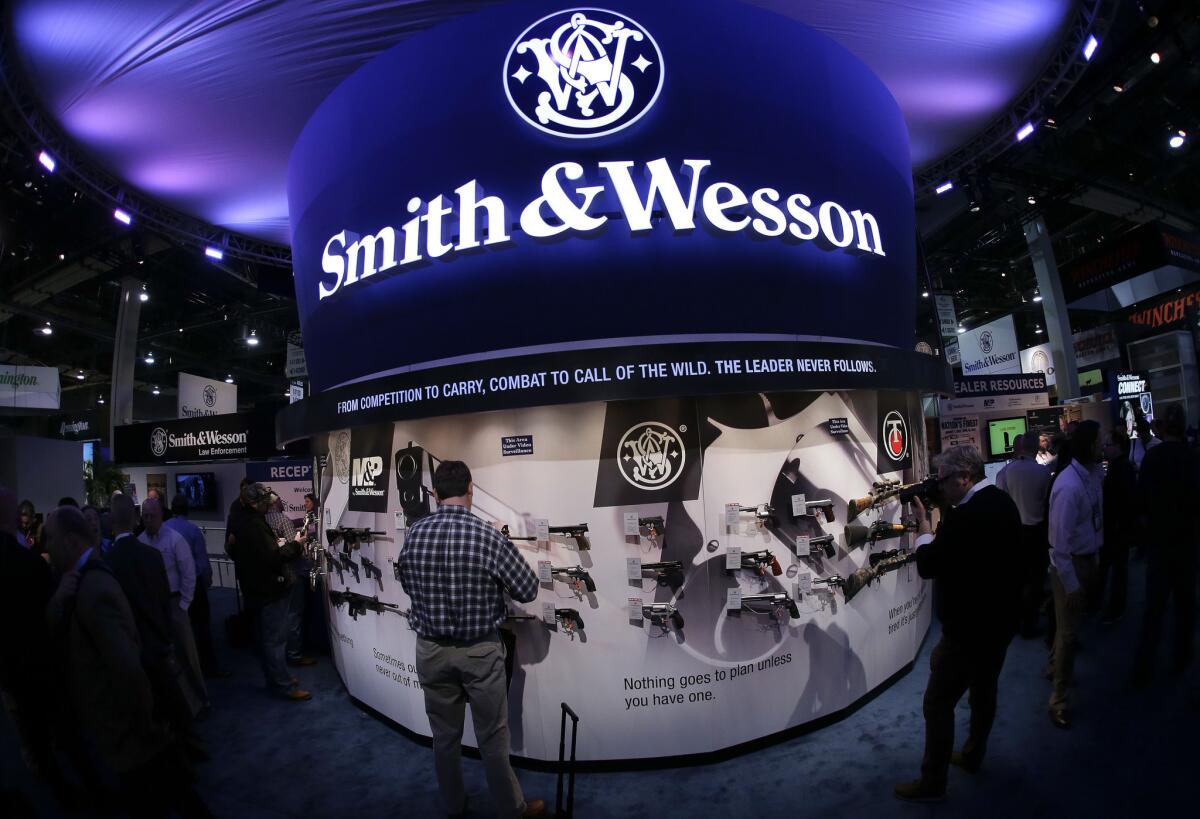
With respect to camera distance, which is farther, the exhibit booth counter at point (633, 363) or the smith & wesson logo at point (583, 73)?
the smith & wesson logo at point (583, 73)

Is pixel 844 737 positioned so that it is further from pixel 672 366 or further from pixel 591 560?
pixel 672 366

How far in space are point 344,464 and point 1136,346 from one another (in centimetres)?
2135

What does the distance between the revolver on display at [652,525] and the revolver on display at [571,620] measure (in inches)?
28.1

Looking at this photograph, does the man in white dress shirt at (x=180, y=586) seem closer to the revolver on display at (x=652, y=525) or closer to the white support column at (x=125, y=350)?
the revolver on display at (x=652, y=525)

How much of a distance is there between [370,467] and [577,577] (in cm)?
204

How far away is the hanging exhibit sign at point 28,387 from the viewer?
14.4m

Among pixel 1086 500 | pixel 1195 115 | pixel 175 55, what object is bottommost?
pixel 1086 500

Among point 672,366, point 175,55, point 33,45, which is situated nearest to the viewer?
point 672,366

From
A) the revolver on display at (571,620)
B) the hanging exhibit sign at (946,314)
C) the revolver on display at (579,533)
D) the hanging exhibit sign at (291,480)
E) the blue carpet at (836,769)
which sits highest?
the hanging exhibit sign at (946,314)

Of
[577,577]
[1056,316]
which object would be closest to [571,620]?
[577,577]

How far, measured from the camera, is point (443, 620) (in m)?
2.96

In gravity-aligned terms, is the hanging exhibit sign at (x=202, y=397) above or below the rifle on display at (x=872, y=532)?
above

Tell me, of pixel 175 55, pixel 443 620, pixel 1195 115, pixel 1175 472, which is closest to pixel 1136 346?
pixel 1195 115

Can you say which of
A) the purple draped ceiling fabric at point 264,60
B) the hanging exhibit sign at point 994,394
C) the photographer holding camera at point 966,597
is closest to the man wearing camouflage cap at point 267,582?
the purple draped ceiling fabric at point 264,60
